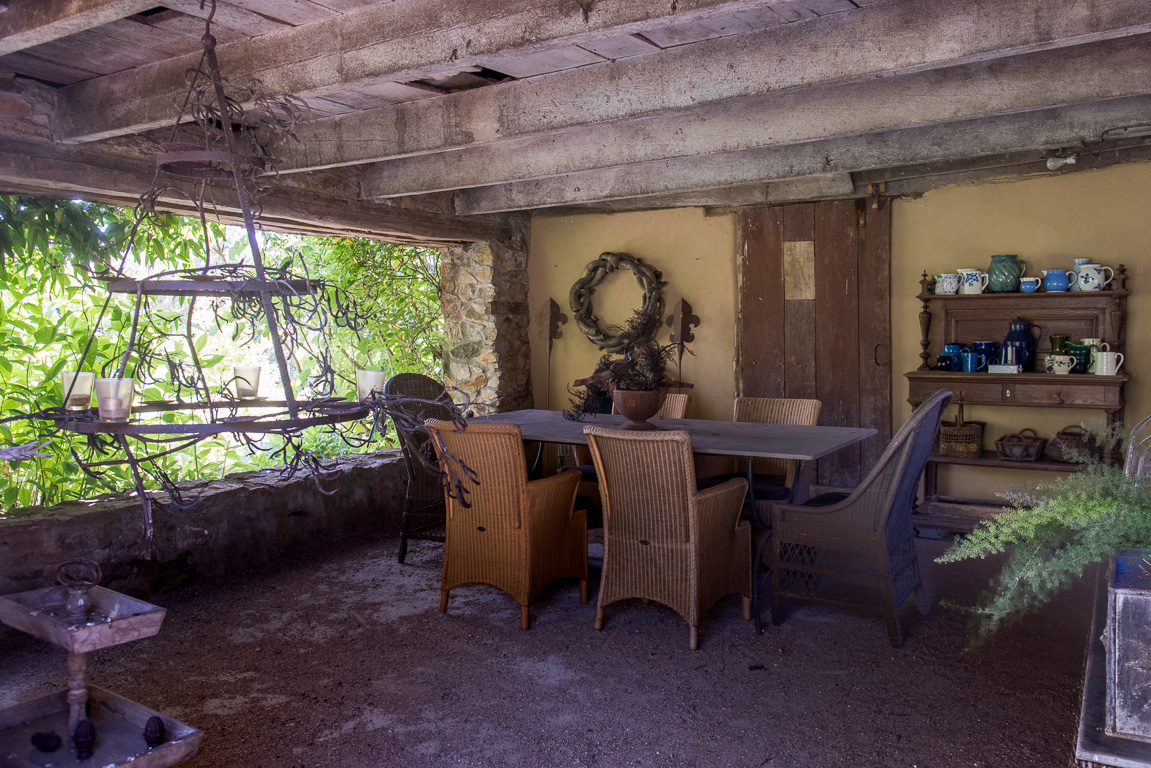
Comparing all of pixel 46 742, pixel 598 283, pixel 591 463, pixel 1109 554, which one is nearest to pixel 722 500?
pixel 591 463

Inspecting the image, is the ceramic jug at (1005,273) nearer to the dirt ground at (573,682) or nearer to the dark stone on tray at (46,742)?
the dirt ground at (573,682)

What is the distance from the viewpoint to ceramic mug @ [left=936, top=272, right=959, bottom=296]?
4.49m

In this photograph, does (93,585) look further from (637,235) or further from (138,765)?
(637,235)

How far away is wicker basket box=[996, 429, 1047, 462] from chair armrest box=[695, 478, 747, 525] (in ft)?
6.43

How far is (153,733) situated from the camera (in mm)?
2053

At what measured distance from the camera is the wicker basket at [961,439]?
4.45 meters

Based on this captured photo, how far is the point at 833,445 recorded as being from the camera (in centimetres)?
329

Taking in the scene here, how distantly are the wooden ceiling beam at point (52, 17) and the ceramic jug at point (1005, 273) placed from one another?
4062 mm

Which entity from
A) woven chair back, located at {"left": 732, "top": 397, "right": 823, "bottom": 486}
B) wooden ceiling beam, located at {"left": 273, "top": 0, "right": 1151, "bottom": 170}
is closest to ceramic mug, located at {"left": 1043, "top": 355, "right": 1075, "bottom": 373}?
woven chair back, located at {"left": 732, "top": 397, "right": 823, "bottom": 486}

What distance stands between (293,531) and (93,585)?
2.00m

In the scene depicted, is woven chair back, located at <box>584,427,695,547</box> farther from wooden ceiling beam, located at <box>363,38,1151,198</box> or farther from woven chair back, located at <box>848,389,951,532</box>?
wooden ceiling beam, located at <box>363,38,1151,198</box>

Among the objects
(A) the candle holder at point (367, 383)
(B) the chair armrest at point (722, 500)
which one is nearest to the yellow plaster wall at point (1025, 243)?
(B) the chair armrest at point (722, 500)

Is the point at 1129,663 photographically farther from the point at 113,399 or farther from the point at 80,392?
the point at 80,392

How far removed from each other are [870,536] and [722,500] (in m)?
0.55
